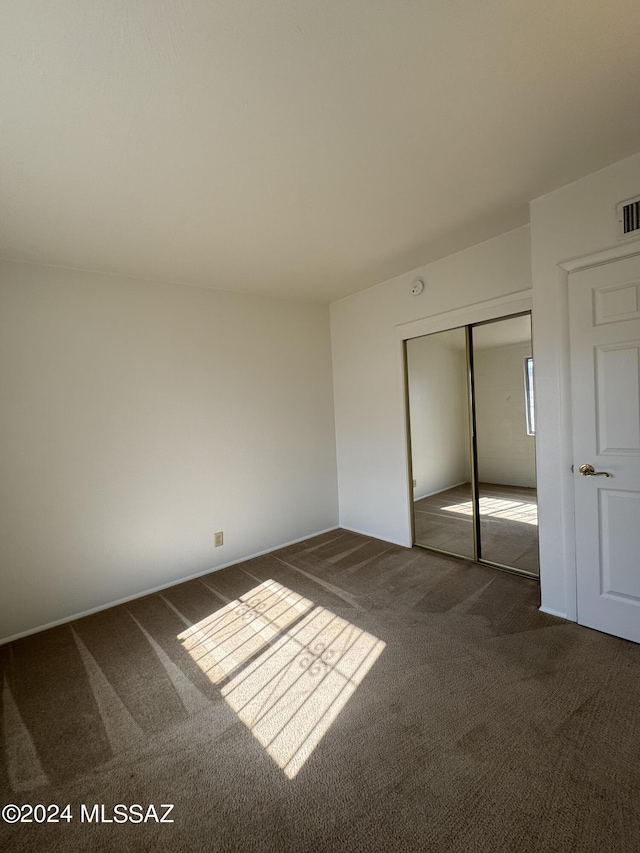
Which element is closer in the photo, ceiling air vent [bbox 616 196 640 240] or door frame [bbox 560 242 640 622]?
ceiling air vent [bbox 616 196 640 240]

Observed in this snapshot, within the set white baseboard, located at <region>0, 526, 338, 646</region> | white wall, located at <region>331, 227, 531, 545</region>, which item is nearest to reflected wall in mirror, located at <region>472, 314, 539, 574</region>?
white wall, located at <region>331, 227, 531, 545</region>

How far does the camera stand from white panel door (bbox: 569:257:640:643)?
2.11m

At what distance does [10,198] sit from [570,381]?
131 inches

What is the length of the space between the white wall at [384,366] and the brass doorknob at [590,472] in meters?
1.38

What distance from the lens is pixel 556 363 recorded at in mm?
2363

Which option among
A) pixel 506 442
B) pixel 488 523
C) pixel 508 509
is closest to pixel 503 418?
pixel 506 442

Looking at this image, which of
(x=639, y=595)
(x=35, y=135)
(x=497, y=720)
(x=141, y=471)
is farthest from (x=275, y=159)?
(x=639, y=595)

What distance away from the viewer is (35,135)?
1.59 meters

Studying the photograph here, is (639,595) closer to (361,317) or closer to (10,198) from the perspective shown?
A: (361,317)

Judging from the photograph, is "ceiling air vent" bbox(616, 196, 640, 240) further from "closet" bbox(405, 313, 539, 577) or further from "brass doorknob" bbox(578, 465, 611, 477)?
"brass doorknob" bbox(578, 465, 611, 477)

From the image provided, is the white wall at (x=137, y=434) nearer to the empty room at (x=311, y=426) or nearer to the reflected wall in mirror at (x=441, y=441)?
the empty room at (x=311, y=426)

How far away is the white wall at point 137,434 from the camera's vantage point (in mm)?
2648

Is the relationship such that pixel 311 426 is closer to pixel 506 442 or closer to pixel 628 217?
pixel 506 442

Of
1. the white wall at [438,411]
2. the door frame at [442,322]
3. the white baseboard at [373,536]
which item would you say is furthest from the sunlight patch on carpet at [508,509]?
the white baseboard at [373,536]
